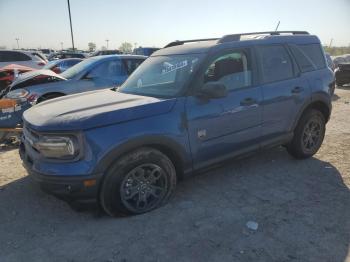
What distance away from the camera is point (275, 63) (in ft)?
15.6

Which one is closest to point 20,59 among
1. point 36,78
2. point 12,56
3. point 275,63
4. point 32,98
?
point 12,56

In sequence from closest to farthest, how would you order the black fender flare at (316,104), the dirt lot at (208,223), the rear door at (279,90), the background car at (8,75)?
the dirt lot at (208,223), the rear door at (279,90), the black fender flare at (316,104), the background car at (8,75)

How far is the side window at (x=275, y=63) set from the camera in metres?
4.59

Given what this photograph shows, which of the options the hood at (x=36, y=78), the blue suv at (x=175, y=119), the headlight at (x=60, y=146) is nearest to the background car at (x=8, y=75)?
the hood at (x=36, y=78)

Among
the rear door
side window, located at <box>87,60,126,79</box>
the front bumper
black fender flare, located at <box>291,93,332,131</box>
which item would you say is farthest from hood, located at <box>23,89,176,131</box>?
side window, located at <box>87,60,126,79</box>

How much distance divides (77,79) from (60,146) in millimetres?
4798

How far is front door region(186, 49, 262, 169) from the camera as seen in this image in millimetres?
3893

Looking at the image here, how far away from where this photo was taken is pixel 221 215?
3738 millimetres

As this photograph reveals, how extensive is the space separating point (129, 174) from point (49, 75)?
4.93 m

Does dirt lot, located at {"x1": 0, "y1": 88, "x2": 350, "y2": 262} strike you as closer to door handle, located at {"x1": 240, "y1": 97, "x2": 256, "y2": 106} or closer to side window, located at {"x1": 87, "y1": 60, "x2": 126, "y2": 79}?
door handle, located at {"x1": 240, "y1": 97, "x2": 256, "y2": 106}

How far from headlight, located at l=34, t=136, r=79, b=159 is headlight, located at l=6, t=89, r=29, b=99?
3.77 meters

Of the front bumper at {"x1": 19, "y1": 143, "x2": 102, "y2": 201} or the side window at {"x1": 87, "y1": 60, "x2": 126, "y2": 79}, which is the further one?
the side window at {"x1": 87, "y1": 60, "x2": 126, "y2": 79}

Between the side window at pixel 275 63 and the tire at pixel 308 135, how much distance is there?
778mm

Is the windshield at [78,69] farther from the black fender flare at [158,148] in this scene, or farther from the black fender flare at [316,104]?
the black fender flare at [316,104]
